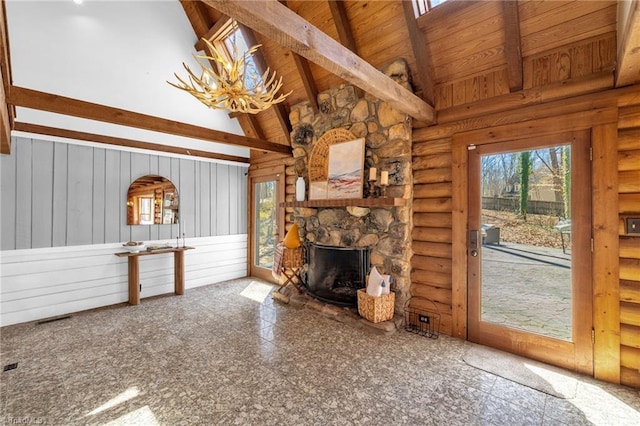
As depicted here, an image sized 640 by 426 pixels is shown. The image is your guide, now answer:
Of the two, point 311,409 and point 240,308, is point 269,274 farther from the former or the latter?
point 311,409

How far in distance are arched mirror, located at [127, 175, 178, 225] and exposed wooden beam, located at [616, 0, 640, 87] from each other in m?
5.72

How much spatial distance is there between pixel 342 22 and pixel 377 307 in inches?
133

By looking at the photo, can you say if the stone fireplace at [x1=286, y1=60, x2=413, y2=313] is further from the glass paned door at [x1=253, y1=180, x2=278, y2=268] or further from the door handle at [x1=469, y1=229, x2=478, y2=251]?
the glass paned door at [x1=253, y1=180, x2=278, y2=268]

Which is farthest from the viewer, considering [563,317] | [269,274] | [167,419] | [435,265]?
[269,274]

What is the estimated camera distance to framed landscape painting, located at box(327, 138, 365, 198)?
367 centimetres

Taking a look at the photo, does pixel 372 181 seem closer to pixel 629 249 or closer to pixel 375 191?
pixel 375 191

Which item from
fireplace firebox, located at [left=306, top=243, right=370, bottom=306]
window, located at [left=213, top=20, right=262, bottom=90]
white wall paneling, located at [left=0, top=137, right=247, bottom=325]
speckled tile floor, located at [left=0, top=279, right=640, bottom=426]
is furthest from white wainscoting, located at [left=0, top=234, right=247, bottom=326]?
window, located at [left=213, top=20, right=262, bottom=90]

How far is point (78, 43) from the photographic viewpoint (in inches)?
153

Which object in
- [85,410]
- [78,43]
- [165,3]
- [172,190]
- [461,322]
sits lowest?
[85,410]

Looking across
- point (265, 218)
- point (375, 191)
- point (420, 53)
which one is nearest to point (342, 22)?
point (420, 53)

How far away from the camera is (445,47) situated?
9.93ft

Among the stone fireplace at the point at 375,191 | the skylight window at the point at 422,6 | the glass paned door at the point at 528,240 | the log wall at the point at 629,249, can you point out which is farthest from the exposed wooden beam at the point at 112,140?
the log wall at the point at 629,249

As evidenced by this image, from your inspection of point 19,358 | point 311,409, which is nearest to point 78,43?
point 19,358

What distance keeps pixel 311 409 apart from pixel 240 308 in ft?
7.84
